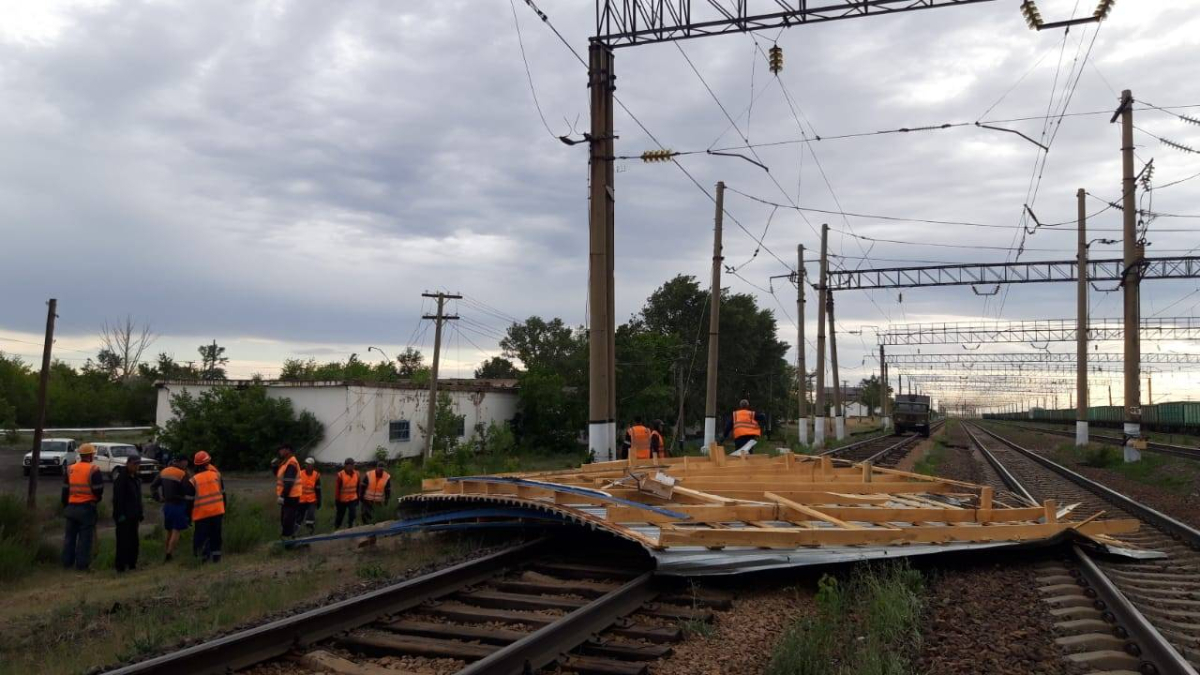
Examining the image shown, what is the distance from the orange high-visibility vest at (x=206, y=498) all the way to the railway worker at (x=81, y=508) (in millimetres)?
1435

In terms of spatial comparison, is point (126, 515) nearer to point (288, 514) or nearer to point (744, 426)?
point (288, 514)

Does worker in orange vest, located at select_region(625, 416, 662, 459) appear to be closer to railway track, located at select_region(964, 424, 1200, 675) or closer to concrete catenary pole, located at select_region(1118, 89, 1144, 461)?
railway track, located at select_region(964, 424, 1200, 675)

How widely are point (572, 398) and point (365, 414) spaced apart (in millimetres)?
13015

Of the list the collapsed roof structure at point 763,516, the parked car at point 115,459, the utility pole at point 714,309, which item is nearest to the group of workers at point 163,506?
the collapsed roof structure at point 763,516

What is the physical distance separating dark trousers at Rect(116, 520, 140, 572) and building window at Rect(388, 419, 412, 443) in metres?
26.5

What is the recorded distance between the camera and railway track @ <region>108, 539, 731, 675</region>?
16.3ft

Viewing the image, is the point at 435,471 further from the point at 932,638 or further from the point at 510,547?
the point at 932,638

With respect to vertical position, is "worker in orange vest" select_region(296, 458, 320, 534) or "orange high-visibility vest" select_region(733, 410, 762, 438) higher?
"orange high-visibility vest" select_region(733, 410, 762, 438)

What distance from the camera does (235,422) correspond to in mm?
34938

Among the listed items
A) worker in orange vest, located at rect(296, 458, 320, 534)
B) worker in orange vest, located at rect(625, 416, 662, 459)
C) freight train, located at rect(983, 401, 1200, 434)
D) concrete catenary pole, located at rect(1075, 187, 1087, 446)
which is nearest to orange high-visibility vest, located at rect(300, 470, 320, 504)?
worker in orange vest, located at rect(296, 458, 320, 534)

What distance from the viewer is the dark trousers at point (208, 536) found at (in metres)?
11.4

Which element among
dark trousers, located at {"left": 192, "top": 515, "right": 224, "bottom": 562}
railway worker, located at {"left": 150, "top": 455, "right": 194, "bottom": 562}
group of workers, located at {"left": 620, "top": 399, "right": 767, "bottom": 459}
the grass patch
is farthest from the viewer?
group of workers, located at {"left": 620, "top": 399, "right": 767, "bottom": 459}

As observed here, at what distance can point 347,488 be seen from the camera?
1409 cm

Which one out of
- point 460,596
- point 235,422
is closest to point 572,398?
point 235,422
